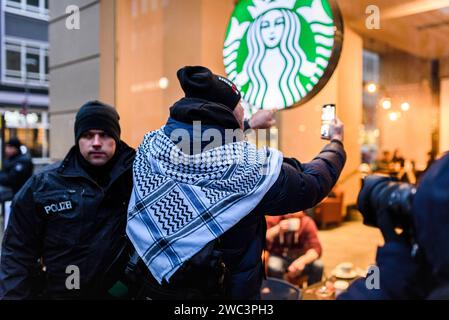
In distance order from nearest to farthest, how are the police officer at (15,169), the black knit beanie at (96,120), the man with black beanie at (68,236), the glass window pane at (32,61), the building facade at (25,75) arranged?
the man with black beanie at (68,236), the black knit beanie at (96,120), the police officer at (15,169), the building facade at (25,75), the glass window pane at (32,61)

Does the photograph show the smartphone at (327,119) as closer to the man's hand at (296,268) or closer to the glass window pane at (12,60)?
the man's hand at (296,268)

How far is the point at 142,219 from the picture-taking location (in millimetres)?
1425

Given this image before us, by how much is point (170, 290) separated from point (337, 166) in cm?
80

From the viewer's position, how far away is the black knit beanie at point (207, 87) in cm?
147

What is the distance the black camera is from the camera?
0.94 m

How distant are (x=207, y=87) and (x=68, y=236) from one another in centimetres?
98

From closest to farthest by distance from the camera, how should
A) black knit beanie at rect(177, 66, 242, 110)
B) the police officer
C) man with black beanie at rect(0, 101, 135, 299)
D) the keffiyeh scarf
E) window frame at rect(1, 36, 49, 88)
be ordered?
the keffiyeh scarf
black knit beanie at rect(177, 66, 242, 110)
man with black beanie at rect(0, 101, 135, 299)
the police officer
window frame at rect(1, 36, 49, 88)

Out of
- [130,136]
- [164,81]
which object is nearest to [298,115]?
[164,81]

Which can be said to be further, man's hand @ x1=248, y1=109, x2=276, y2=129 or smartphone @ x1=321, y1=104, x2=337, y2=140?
man's hand @ x1=248, y1=109, x2=276, y2=129

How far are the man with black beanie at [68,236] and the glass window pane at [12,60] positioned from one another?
13762mm

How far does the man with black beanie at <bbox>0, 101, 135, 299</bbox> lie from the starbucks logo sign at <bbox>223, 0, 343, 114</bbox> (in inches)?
31.8

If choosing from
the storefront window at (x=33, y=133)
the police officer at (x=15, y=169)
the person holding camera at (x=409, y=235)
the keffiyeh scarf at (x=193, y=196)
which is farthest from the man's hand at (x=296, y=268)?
the storefront window at (x=33, y=133)

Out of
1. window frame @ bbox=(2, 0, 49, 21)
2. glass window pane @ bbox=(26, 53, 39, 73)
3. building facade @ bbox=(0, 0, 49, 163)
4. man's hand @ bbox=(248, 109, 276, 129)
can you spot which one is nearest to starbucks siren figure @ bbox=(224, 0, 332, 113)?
man's hand @ bbox=(248, 109, 276, 129)

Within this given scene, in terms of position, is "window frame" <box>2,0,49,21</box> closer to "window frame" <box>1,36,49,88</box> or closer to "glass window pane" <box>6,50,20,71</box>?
"window frame" <box>1,36,49,88</box>
